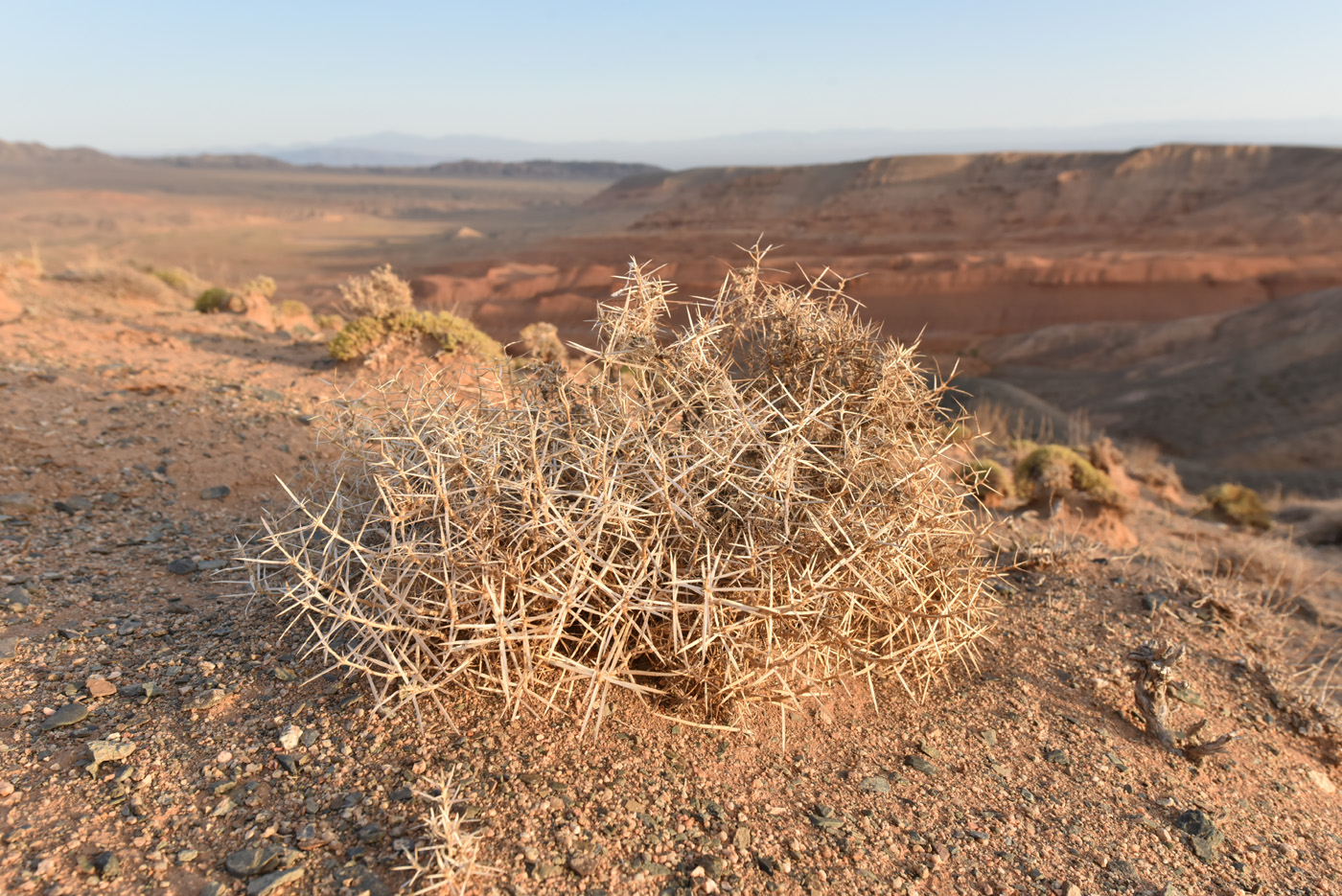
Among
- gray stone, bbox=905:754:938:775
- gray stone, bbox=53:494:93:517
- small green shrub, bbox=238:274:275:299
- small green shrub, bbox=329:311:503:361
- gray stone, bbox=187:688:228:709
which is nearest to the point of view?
gray stone, bbox=187:688:228:709

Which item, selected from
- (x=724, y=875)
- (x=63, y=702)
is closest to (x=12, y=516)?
(x=63, y=702)

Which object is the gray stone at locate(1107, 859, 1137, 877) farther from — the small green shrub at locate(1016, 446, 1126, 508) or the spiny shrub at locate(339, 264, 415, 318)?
the spiny shrub at locate(339, 264, 415, 318)

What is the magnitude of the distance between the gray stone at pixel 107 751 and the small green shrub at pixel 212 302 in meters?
9.34

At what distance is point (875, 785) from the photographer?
7.29 feet

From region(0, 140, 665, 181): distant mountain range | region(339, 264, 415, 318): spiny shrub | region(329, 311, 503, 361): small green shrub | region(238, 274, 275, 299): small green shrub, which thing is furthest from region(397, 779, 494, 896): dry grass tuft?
region(0, 140, 665, 181): distant mountain range

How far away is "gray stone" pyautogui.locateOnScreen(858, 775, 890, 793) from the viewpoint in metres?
2.20

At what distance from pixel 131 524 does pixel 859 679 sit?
3.28m

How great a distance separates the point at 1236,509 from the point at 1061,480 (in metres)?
3.67

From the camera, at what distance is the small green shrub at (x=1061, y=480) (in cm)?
682

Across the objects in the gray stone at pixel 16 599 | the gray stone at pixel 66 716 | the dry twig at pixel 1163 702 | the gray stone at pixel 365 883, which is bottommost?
the dry twig at pixel 1163 702

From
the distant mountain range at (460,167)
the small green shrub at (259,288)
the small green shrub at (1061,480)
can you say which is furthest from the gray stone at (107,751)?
the distant mountain range at (460,167)

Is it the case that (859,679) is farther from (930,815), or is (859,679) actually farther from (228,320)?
(228,320)

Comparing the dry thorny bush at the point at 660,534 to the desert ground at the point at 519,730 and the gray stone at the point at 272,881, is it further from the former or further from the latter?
the gray stone at the point at 272,881

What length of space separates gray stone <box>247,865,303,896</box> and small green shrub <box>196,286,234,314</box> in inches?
393
